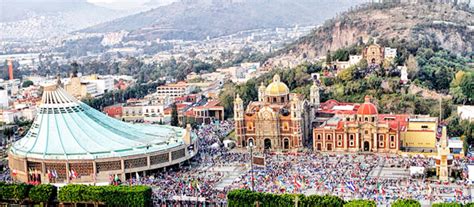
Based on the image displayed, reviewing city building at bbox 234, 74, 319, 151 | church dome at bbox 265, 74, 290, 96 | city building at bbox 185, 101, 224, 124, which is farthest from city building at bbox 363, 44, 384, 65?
city building at bbox 234, 74, 319, 151

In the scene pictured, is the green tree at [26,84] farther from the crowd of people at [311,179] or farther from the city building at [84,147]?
the crowd of people at [311,179]

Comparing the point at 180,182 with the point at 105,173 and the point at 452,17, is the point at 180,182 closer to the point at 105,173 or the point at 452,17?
the point at 105,173

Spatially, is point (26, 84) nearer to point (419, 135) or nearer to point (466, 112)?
point (466, 112)

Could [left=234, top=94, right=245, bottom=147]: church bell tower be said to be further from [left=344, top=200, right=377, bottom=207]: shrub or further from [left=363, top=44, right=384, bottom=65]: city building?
[left=363, top=44, right=384, bottom=65]: city building

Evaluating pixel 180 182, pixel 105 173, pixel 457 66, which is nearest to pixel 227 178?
pixel 180 182

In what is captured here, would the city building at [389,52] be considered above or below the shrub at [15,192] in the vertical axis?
above

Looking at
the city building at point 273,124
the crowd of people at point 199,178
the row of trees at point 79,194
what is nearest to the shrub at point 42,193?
the row of trees at point 79,194

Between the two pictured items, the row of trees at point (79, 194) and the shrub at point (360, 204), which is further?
the row of trees at point (79, 194)

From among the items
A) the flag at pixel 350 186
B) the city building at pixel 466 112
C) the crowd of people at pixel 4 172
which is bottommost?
the crowd of people at pixel 4 172
